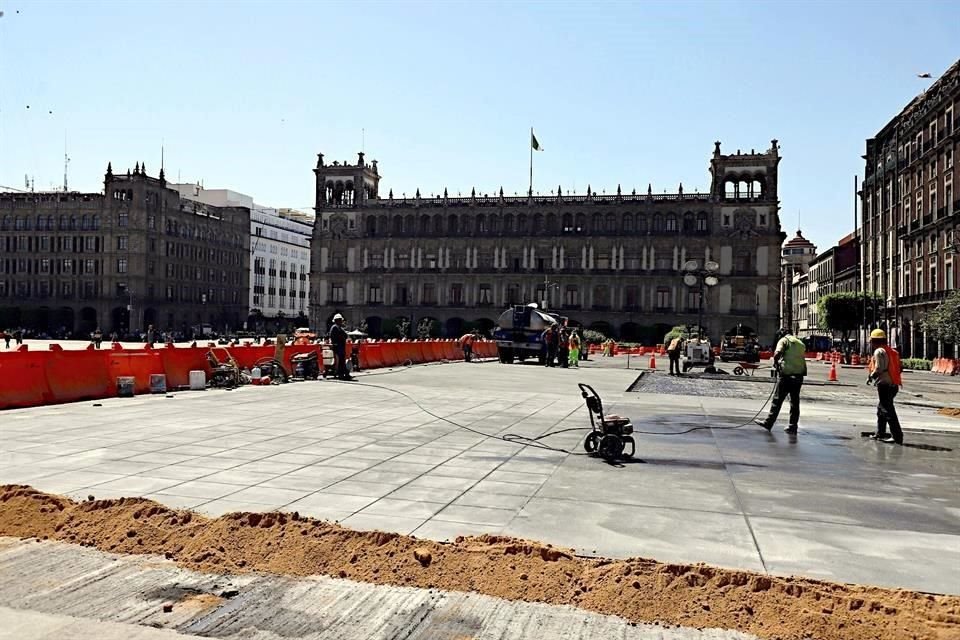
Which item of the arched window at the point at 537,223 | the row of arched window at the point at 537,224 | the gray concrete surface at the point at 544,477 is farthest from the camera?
the arched window at the point at 537,223

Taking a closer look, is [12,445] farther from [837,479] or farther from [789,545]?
[837,479]

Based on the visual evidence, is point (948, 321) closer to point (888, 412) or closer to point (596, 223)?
point (888, 412)

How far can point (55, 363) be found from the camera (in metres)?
15.4

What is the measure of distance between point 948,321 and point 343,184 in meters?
75.9

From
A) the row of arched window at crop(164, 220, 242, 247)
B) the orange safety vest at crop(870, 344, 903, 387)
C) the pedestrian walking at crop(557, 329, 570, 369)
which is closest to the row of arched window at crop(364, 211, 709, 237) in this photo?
the row of arched window at crop(164, 220, 242, 247)

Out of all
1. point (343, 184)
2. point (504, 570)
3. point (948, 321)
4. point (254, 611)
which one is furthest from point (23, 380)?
point (343, 184)

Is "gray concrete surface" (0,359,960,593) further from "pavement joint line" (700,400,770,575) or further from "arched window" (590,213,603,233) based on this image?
"arched window" (590,213,603,233)

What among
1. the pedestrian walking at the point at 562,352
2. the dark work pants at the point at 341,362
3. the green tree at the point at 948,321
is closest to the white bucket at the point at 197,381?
the dark work pants at the point at 341,362

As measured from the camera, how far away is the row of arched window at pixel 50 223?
9788cm

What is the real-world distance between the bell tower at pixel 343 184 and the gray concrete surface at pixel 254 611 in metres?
99.6

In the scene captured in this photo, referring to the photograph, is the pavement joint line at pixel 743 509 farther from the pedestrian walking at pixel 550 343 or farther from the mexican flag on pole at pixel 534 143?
the mexican flag on pole at pixel 534 143

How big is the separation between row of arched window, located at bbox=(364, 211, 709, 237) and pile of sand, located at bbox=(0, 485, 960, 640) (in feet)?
294

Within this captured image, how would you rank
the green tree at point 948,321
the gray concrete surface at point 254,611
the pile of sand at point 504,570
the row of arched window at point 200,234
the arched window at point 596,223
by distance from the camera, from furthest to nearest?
1. the row of arched window at point 200,234
2. the arched window at point 596,223
3. the green tree at point 948,321
4. the pile of sand at point 504,570
5. the gray concrete surface at point 254,611

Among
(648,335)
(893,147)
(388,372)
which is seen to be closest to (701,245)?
(648,335)
